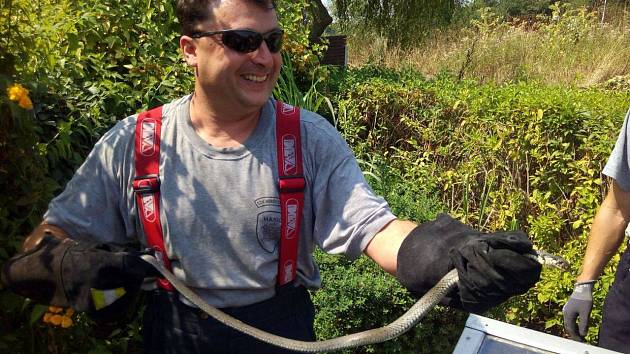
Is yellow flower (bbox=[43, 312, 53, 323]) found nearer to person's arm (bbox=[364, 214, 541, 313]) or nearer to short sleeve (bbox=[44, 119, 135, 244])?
short sleeve (bbox=[44, 119, 135, 244])

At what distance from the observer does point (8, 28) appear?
208 centimetres

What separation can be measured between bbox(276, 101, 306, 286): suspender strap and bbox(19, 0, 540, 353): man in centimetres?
2

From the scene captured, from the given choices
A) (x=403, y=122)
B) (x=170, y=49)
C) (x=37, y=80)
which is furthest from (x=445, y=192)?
(x=37, y=80)

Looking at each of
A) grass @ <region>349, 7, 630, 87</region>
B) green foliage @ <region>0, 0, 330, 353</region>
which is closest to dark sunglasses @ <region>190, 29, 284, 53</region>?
green foliage @ <region>0, 0, 330, 353</region>

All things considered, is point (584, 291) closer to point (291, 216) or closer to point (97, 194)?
point (291, 216)

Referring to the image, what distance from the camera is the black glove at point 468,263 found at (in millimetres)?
1448

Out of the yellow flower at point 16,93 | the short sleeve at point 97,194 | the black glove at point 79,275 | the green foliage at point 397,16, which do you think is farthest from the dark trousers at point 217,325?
the green foliage at point 397,16

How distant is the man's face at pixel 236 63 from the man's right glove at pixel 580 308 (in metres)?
1.94

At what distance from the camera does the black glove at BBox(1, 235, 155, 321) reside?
5.57 feet

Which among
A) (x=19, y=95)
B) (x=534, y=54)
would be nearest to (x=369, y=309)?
(x=19, y=95)

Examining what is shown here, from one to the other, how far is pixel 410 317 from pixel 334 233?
0.31 meters

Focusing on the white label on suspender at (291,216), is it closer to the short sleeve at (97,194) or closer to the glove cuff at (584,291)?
the short sleeve at (97,194)

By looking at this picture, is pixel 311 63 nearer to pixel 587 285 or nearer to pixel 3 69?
pixel 587 285

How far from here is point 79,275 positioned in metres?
1.70
